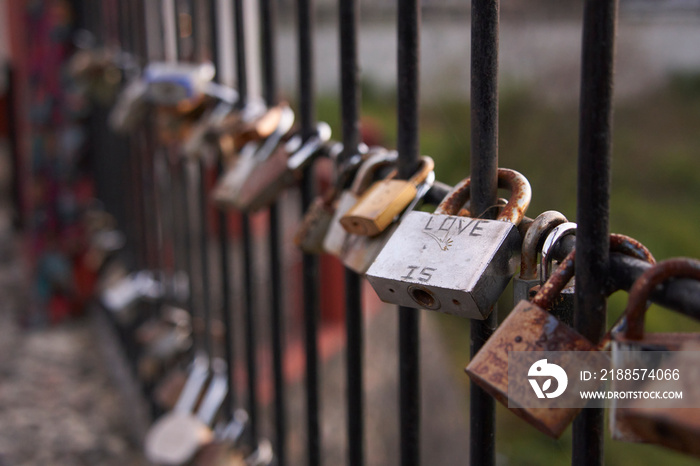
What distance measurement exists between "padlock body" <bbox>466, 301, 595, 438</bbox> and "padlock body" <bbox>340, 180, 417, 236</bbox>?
0.17 meters

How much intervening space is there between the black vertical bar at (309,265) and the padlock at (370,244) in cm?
22

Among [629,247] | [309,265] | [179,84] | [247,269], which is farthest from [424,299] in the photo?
[179,84]

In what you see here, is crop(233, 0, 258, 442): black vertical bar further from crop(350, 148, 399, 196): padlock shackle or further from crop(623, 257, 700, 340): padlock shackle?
crop(623, 257, 700, 340): padlock shackle

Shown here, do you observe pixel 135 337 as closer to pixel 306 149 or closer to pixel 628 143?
pixel 306 149

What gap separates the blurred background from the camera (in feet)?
6.02

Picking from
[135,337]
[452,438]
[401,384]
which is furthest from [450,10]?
[401,384]

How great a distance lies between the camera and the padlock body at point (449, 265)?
458 millimetres

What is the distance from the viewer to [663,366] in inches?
13.6

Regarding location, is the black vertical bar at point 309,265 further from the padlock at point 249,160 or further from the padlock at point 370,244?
the padlock at point 370,244

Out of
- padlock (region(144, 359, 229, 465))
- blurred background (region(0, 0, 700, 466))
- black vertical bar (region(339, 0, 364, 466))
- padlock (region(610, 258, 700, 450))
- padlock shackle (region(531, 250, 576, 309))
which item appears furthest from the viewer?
blurred background (region(0, 0, 700, 466))

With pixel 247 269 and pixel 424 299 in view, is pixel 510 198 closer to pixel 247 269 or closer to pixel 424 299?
pixel 424 299

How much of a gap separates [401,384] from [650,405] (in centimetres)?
35

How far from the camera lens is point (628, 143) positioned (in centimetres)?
496

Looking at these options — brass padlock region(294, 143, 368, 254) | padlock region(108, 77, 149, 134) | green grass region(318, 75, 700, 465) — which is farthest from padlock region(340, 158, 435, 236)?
green grass region(318, 75, 700, 465)
